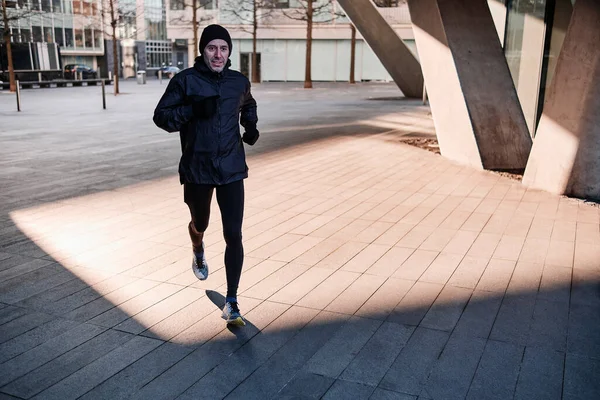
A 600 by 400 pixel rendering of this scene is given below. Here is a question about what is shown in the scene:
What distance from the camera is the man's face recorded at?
406cm

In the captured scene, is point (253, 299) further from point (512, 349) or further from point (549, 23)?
point (549, 23)

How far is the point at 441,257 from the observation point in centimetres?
607

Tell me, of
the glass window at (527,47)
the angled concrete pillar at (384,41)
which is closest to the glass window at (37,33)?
the angled concrete pillar at (384,41)

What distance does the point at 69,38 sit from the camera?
213 ft

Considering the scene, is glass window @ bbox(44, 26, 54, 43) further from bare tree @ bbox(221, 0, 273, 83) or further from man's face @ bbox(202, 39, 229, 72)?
Answer: man's face @ bbox(202, 39, 229, 72)

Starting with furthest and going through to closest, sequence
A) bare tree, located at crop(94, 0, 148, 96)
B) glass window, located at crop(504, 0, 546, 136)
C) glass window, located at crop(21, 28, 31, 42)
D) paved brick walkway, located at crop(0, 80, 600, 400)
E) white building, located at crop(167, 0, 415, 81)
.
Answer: glass window, located at crop(21, 28, 31, 42)
white building, located at crop(167, 0, 415, 81)
bare tree, located at crop(94, 0, 148, 96)
glass window, located at crop(504, 0, 546, 136)
paved brick walkway, located at crop(0, 80, 600, 400)

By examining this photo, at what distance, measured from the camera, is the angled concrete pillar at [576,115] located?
8.10m

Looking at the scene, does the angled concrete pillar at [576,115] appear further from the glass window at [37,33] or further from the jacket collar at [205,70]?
the glass window at [37,33]

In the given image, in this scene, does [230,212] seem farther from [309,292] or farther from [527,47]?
[527,47]

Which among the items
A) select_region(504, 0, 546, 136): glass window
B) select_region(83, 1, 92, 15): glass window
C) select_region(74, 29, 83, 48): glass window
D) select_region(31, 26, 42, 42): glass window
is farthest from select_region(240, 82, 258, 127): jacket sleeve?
select_region(83, 1, 92, 15): glass window

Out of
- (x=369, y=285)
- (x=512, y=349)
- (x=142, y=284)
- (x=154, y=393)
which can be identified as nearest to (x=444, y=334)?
(x=512, y=349)

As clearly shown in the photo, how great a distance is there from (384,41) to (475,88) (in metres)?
16.8

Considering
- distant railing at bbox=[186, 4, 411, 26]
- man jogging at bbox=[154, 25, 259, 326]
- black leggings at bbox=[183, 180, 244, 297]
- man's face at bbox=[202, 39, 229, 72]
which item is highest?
distant railing at bbox=[186, 4, 411, 26]

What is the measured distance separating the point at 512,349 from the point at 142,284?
9.85 ft
